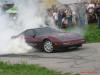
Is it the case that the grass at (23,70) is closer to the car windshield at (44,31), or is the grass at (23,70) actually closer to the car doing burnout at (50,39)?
the car doing burnout at (50,39)

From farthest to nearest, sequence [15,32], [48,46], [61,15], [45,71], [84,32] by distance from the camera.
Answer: [61,15] < [84,32] < [15,32] < [48,46] < [45,71]

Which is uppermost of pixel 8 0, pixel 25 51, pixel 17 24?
pixel 8 0

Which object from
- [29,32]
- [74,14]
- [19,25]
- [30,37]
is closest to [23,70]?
[30,37]

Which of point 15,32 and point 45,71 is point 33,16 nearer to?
point 15,32

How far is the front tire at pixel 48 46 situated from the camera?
12826 mm

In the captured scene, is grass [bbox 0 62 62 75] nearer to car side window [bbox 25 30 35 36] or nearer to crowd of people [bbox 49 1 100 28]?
car side window [bbox 25 30 35 36]

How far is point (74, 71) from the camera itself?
27.1 ft

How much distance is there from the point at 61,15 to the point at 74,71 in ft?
45.9

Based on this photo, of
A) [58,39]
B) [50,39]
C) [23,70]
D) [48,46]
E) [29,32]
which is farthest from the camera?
[29,32]

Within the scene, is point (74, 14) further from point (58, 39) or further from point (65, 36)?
point (58, 39)

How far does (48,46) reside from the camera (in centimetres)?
1289

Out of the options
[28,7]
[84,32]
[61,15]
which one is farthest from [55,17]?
[28,7]

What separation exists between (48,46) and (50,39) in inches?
13.7

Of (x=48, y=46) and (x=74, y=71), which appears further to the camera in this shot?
(x=48, y=46)
